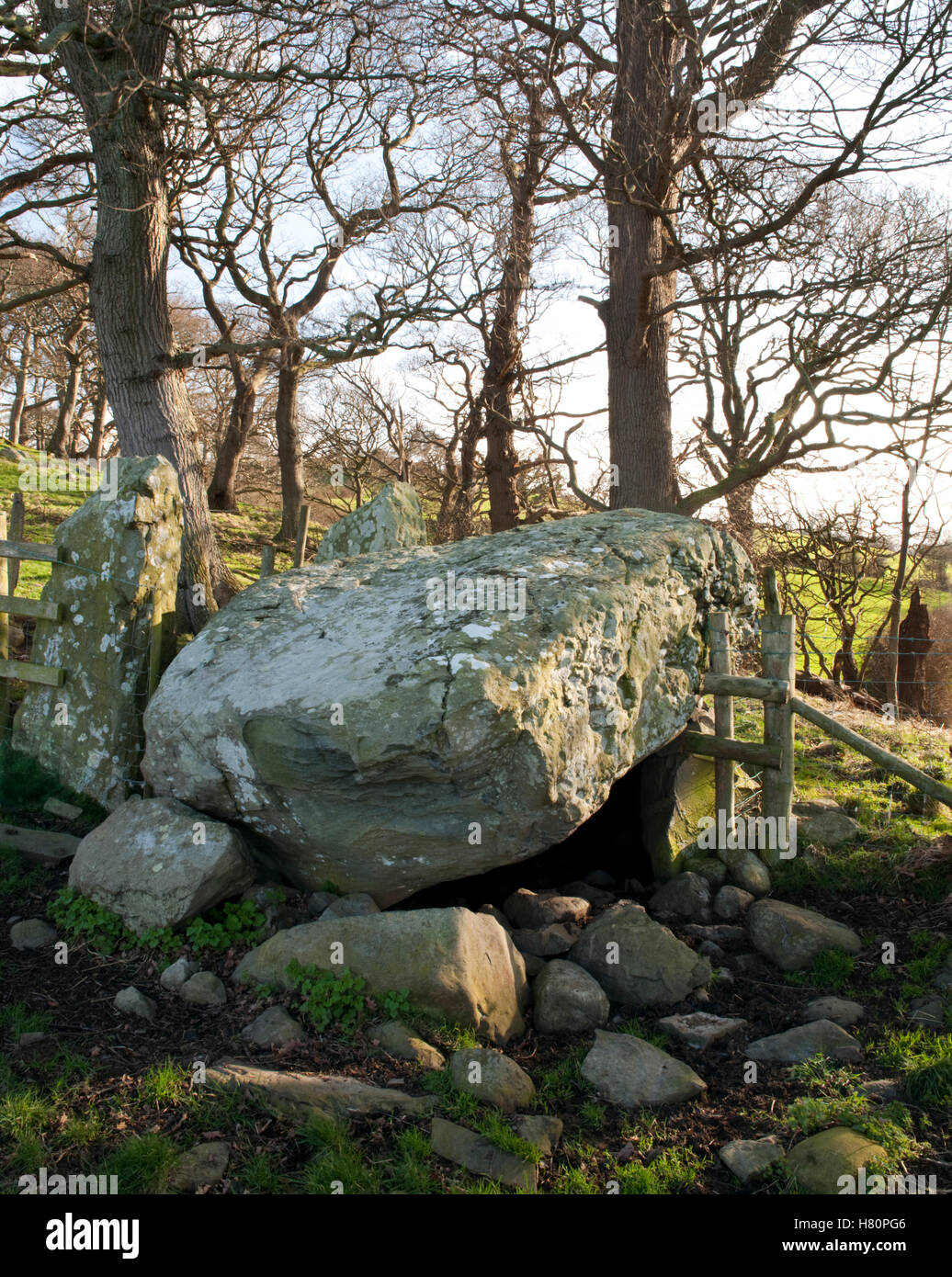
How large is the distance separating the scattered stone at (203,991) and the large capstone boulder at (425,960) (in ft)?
0.43

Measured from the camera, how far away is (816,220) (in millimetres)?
9805

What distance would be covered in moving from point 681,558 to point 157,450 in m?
6.08

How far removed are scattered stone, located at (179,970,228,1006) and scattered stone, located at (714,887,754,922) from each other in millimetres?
3416

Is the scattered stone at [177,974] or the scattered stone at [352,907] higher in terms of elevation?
the scattered stone at [352,907]

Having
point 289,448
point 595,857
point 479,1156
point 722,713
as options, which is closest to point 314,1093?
point 479,1156

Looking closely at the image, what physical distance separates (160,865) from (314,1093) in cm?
202

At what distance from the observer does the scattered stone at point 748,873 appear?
6500mm

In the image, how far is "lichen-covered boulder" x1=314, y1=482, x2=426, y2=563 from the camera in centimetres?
927

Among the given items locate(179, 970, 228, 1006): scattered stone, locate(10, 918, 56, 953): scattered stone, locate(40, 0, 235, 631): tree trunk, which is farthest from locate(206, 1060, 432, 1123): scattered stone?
locate(40, 0, 235, 631): tree trunk

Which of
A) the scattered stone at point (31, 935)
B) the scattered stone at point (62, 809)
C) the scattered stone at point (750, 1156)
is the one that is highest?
the scattered stone at point (62, 809)

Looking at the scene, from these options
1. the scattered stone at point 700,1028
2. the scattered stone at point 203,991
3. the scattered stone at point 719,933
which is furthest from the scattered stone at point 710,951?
the scattered stone at point 203,991

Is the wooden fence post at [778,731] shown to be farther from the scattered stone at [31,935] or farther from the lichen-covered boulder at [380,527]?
the scattered stone at [31,935]

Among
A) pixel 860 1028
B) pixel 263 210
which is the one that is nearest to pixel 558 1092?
pixel 860 1028

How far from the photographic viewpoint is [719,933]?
6016 millimetres
